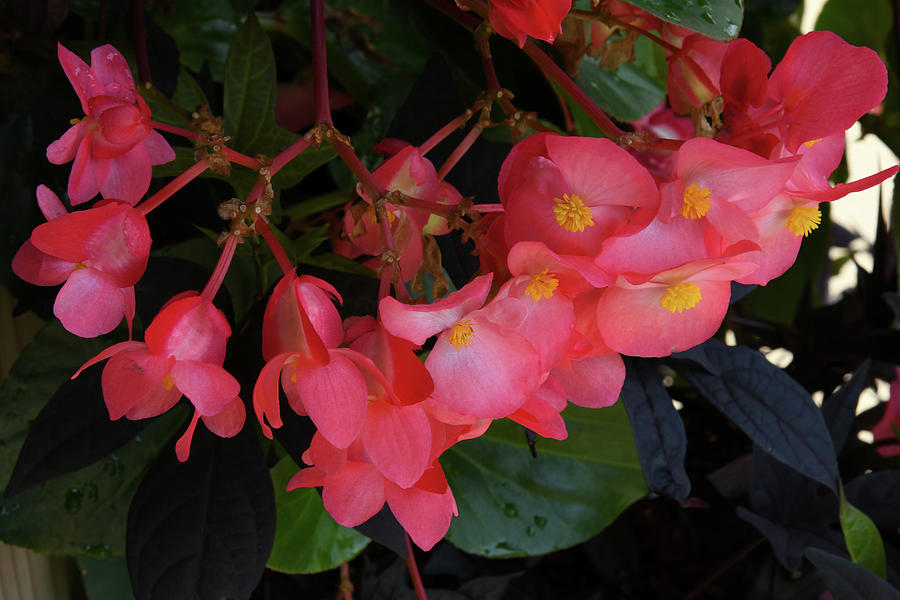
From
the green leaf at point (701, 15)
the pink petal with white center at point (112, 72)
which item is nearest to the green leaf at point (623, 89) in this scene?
the green leaf at point (701, 15)

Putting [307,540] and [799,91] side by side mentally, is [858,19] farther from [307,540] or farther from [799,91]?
[307,540]

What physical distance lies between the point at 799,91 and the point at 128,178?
220mm

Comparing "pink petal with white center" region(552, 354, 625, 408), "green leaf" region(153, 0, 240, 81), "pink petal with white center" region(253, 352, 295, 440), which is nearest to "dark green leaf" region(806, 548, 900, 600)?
"pink petal with white center" region(552, 354, 625, 408)

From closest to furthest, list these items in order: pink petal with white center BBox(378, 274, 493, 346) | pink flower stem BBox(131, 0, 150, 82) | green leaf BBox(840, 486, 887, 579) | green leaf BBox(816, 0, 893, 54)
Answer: pink petal with white center BBox(378, 274, 493, 346) → pink flower stem BBox(131, 0, 150, 82) → green leaf BBox(840, 486, 887, 579) → green leaf BBox(816, 0, 893, 54)

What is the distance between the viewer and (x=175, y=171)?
0.99 feet

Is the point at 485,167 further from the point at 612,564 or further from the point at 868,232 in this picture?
the point at 868,232

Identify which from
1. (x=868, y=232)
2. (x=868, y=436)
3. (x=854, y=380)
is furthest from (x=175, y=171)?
(x=868, y=232)

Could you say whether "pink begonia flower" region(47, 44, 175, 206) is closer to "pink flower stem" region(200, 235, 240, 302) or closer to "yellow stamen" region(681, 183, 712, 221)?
"pink flower stem" region(200, 235, 240, 302)

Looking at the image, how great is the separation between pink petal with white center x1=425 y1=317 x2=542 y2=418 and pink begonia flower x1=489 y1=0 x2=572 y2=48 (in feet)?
0.30

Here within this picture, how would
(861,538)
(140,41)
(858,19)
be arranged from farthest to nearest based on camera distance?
(858,19)
(861,538)
(140,41)

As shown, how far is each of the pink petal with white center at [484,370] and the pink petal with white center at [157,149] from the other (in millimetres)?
115

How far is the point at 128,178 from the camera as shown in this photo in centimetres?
25

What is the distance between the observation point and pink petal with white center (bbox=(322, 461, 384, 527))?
254 mm

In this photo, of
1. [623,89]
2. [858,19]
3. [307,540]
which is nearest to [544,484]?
[307,540]
